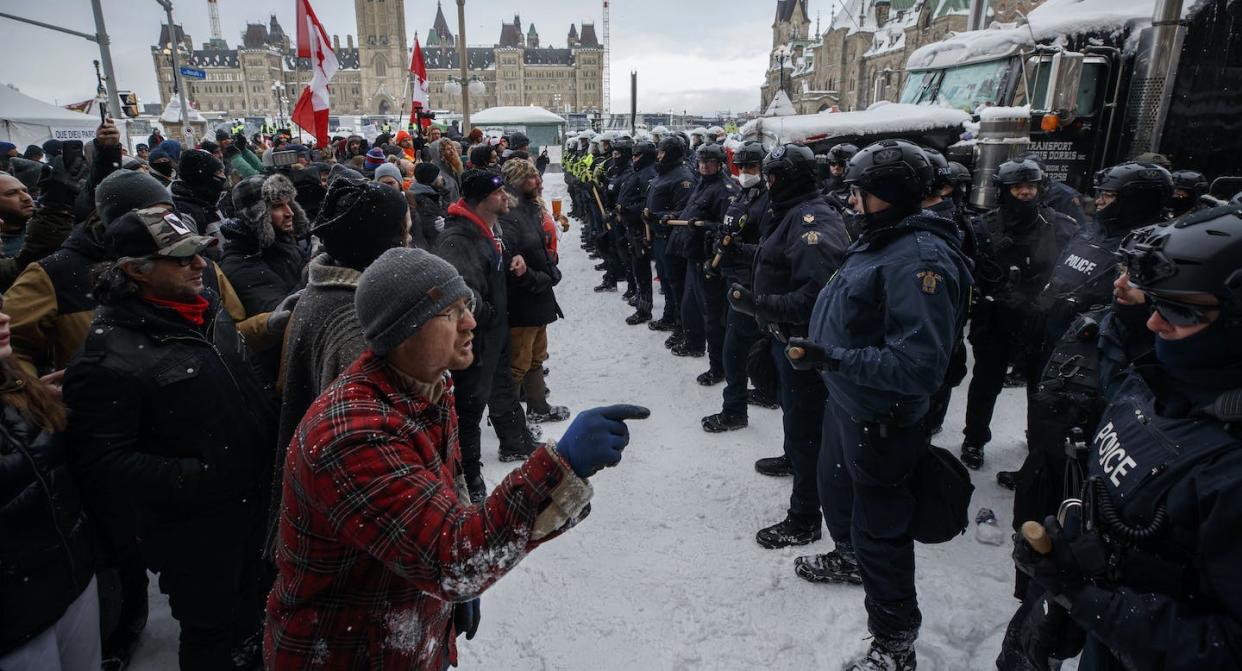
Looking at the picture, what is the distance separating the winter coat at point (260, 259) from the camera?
3.46 metres

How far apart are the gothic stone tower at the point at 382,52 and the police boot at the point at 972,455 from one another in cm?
10543

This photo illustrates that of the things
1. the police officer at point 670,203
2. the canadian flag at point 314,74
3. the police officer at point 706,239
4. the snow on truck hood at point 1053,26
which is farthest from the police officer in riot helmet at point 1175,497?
the canadian flag at point 314,74

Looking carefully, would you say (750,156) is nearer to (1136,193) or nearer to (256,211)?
(1136,193)

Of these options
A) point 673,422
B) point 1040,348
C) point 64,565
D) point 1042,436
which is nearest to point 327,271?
point 64,565

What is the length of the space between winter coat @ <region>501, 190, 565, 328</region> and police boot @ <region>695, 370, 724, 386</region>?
1.99 m

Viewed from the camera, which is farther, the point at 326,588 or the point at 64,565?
the point at 64,565

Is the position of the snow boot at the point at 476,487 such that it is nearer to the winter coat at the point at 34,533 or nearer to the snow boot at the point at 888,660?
the winter coat at the point at 34,533

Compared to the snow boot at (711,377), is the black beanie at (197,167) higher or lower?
higher

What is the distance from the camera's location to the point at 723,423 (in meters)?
5.46

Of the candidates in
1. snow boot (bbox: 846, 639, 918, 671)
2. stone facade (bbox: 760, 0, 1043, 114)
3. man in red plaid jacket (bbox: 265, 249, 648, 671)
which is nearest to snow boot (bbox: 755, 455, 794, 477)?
snow boot (bbox: 846, 639, 918, 671)

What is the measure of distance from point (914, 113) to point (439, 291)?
904 centimetres

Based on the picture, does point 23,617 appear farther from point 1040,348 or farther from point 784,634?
point 1040,348

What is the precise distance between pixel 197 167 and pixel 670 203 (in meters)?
4.73

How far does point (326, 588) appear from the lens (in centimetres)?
154
